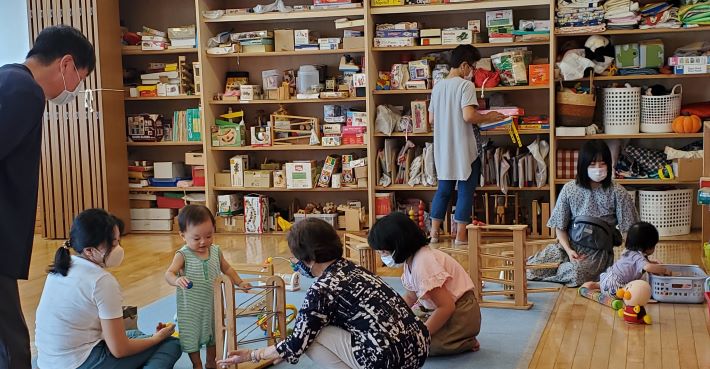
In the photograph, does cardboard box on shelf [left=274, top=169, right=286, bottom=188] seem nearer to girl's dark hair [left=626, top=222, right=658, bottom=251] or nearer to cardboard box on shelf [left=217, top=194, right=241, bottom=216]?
cardboard box on shelf [left=217, top=194, right=241, bottom=216]

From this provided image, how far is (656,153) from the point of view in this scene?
22.0ft

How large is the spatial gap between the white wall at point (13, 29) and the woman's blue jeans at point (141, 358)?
496cm

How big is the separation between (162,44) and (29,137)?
5.63 meters

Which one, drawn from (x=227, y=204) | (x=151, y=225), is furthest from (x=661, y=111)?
(x=151, y=225)

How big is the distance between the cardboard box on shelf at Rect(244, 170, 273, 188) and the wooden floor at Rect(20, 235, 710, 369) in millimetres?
1599

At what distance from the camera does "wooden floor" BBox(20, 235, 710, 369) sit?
363cm

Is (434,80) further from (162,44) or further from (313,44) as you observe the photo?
(162,44)

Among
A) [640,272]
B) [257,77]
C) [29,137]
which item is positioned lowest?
[640,272]

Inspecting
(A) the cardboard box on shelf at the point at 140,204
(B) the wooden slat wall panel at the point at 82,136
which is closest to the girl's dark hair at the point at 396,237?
(B) the wooden slat wall panel at the point at 82,136

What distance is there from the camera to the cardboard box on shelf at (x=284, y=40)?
7375 millimetres

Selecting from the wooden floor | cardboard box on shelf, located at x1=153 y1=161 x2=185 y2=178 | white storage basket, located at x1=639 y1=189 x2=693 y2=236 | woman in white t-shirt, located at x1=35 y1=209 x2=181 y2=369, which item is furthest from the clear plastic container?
woman in white t-shirt, located at x1=35 y1=209 x2=181 y2=369

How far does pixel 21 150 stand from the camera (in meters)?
2.12

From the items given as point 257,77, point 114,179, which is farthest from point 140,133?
point 257,77

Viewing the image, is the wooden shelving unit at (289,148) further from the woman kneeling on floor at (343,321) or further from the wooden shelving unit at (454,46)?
the woman kneeling on floor at (343,321)
